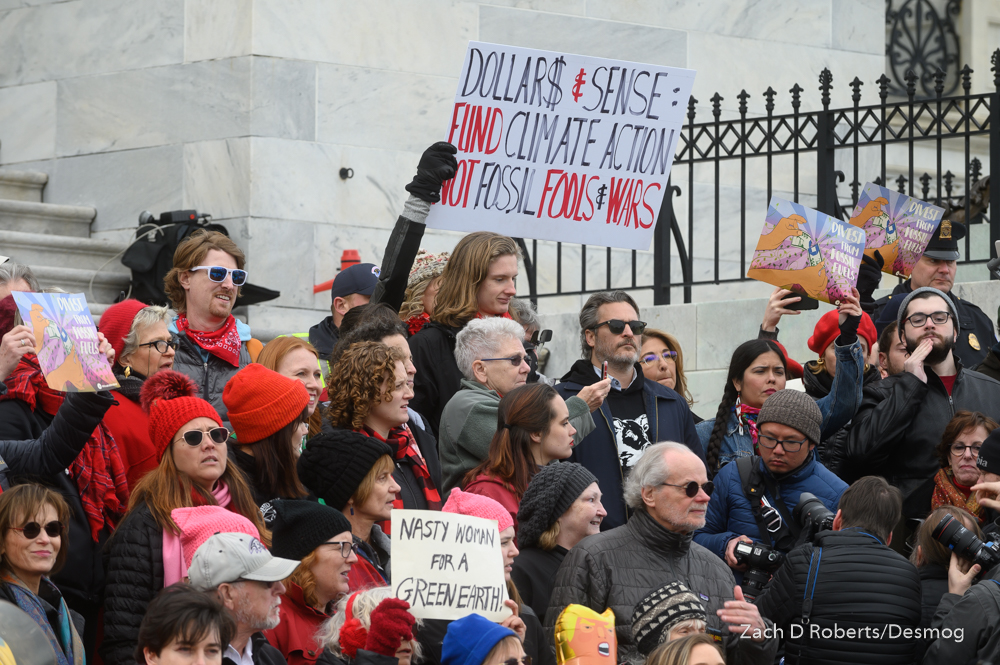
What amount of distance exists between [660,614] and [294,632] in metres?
1.34

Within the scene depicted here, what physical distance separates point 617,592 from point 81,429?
82.4 inches

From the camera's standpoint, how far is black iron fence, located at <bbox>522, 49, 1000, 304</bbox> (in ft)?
38.3

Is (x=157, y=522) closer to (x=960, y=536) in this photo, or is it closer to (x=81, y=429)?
(x=81, y=429)

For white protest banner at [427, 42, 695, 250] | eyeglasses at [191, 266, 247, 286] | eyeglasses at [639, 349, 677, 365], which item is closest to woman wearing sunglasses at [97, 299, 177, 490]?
eyeglasses at [191, 266, 247, 286]

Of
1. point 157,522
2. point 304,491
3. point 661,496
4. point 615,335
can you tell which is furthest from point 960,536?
point 157,522

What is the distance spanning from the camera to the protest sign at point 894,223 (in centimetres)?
945

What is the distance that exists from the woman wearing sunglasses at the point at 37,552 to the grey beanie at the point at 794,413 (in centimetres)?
339

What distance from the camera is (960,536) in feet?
21.6

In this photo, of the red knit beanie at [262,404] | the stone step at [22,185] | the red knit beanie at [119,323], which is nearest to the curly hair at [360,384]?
the red knit beanie at [262,404]

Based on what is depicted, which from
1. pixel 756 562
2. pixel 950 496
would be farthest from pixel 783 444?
pixel 950 496

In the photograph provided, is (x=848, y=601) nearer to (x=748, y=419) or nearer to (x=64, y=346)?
(x=748, y=419)

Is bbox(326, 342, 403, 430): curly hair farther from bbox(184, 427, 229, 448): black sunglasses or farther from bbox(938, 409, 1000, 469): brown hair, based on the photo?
bbox(938, 409, 1000, 469): brown hair

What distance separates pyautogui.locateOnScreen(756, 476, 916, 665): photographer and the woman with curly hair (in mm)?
1508

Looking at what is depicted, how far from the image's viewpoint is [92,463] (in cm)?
630
